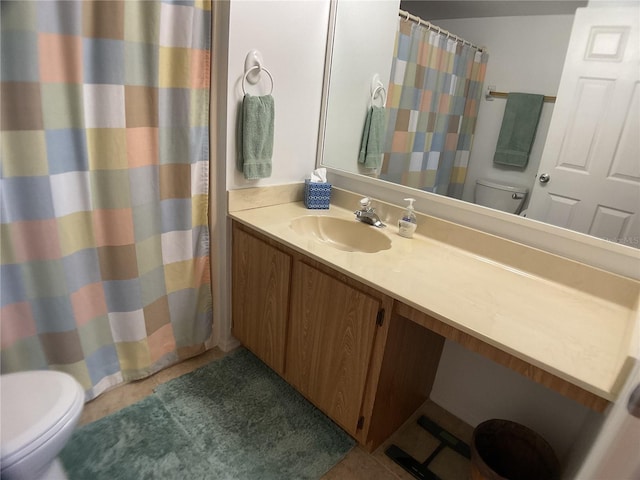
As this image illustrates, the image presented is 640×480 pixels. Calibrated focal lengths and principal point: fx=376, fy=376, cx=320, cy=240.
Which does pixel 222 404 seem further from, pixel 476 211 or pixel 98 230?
pixel 476 211

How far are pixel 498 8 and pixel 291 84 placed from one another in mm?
902

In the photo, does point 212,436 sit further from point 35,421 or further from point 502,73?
point 502,73

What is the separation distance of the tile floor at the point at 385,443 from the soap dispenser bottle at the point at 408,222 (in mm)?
835

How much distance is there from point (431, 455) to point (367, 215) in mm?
1047

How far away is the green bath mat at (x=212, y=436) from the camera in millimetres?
1379

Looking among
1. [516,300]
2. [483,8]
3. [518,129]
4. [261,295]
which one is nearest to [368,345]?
[516,300]

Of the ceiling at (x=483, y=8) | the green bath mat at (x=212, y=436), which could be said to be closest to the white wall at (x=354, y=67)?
the ceiling at (x=483, y=8)

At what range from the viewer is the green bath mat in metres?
1.38

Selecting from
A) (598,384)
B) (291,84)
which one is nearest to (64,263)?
(291,84)

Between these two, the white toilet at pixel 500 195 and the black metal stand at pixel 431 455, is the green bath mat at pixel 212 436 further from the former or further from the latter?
the white toilet at pixel 500 195

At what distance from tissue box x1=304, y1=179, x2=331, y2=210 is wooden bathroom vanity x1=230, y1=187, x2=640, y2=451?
7 centimetres

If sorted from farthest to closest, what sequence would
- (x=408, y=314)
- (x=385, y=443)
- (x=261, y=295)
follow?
(x=261, y=295), (x=385, y=443), (x=408, y=314)

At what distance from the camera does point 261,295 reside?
172 centimetres

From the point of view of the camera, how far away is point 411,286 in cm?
121
